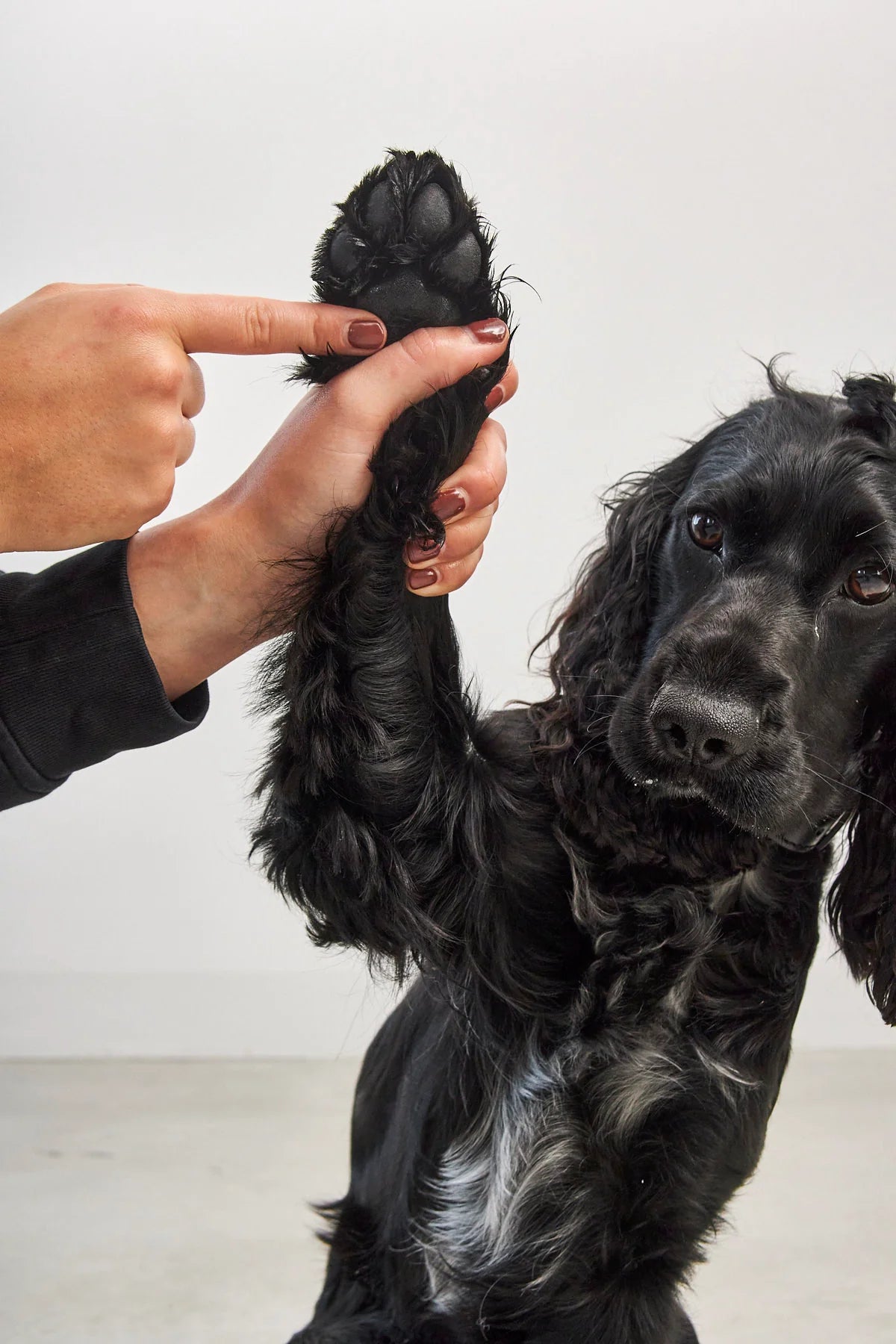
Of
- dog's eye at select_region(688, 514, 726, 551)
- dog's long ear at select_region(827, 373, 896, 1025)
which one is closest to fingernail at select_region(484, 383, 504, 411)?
dog's eye at select_region(688, 514, 726, 551)

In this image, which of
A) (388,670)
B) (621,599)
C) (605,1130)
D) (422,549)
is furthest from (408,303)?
(605,1130)

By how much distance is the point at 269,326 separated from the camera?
4.90ft

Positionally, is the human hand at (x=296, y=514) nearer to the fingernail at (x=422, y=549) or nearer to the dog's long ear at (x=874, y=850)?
the fingernail at (x=422, y=549)

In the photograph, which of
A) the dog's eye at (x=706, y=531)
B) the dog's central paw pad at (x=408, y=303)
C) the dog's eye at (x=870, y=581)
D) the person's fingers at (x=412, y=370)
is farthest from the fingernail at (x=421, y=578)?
the dog's eye at (x=870, y=581)

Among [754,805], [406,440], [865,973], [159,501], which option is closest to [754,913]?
[865,973]

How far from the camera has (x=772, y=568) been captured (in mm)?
1716

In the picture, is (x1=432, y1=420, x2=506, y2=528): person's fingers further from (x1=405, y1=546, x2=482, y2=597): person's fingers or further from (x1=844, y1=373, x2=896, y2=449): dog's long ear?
(x1=844, y1=373, x2=896, y2=449): dog's long ear

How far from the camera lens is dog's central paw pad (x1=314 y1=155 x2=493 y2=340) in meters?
1.39

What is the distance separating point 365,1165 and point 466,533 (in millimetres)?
1142

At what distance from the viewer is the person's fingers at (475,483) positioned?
62.7 inches

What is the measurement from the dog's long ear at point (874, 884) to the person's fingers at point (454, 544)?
611 millimetres

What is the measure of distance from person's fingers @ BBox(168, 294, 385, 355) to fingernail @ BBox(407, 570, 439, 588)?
0.29 metres

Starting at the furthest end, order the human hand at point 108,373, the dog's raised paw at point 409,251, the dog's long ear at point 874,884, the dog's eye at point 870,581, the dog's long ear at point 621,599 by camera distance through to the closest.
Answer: the dog's long ear at point 621,599, the dog's long ear at point 874,884, the dog's eye at point 870,581, the human hand at point 108,373, the dog's raised paw at point 409,251

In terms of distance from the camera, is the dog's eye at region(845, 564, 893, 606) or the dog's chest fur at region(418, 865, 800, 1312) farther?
the dog's chest fur at region(418, 865, 800, 1312)
